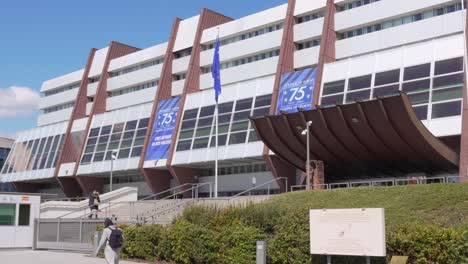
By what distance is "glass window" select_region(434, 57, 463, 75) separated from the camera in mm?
34406

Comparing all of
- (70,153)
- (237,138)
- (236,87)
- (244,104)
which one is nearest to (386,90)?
(244,104)

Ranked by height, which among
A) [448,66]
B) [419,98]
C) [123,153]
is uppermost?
[448,66]

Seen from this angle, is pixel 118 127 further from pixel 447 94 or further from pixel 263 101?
pixel 447 94

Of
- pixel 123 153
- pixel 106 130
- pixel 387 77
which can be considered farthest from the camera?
pixel 106 130

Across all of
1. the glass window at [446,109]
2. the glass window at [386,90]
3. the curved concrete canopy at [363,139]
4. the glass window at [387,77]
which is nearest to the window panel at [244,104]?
the curved concrete canopy at [363,139]

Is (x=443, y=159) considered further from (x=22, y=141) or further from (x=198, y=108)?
(x=22, y=141)

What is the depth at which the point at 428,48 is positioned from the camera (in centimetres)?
3647

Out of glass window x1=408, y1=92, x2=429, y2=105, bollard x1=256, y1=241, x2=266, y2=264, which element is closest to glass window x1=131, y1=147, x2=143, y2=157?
glass window x1=408, y1=92, x2=429, y2=105

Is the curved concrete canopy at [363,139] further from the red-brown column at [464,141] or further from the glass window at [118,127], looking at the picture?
the glass window at [118,127]

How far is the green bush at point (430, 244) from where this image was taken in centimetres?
1291

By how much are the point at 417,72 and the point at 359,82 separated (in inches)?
163

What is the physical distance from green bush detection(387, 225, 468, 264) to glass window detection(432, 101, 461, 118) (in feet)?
70.4

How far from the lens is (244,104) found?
149 feet

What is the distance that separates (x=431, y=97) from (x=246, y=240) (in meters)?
22.3
